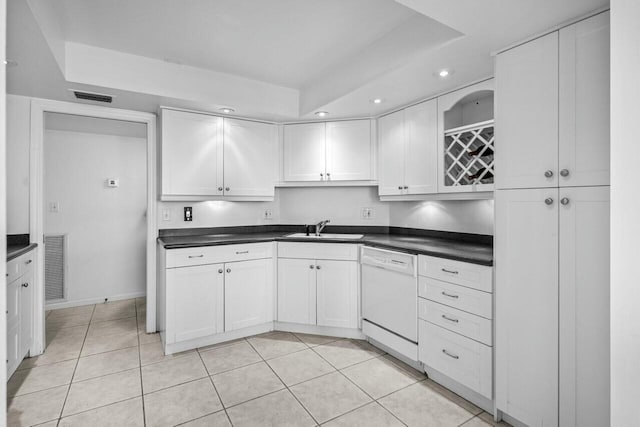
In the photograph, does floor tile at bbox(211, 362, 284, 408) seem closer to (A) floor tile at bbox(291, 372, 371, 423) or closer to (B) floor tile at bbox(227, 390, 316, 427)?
(B) floor tile at bbox(227, 390, 316, 427)

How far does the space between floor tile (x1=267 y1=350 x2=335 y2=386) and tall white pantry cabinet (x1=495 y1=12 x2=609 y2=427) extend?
1162 millimetres

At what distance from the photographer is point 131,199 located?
4.15 metres

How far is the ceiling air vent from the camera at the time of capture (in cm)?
257

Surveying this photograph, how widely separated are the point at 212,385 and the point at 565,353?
6.73ft

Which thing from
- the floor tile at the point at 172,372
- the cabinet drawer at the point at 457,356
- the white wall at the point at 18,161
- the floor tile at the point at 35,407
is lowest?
the floor tile at the point at 35,407

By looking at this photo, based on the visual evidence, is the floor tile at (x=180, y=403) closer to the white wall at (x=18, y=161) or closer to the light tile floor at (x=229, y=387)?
the light tile floor at (x=229, y=387)

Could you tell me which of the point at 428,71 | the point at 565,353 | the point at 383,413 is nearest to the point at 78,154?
the point at 428,71

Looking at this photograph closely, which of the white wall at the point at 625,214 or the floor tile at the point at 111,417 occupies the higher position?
the white wall at the point at 625,214

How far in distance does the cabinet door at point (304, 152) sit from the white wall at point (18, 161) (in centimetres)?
215

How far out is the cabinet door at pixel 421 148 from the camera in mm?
2629

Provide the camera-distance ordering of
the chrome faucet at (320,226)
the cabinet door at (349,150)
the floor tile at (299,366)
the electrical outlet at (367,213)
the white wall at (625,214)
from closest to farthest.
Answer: the white wall at (625,214)
the floor tile at (299,366)
the cabinet door at (349,150)
the chrome faucet at (320,226)
the electrical outlet at (367,213)

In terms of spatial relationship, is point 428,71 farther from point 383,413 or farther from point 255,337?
point 255,337

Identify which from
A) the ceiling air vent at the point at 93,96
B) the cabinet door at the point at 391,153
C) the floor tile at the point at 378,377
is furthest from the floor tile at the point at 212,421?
the ceiling air vent at the point at 93,96

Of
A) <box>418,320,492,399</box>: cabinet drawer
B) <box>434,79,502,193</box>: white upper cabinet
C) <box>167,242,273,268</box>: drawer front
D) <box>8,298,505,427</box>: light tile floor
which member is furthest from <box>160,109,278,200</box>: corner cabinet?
<box>418,320,492,399</box>: cabinet drawer
